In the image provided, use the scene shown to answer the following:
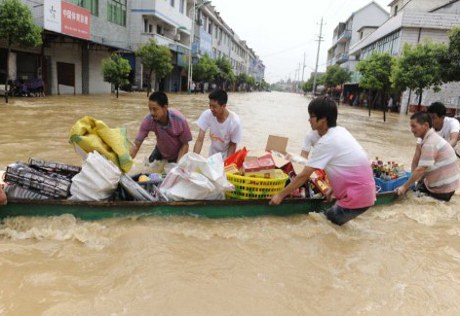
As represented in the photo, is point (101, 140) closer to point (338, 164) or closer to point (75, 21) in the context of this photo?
point (338, 164)

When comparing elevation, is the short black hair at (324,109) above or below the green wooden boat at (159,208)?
above

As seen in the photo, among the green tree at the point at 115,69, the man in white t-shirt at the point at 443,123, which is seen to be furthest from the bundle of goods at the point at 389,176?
the green tree at the point at 115,69

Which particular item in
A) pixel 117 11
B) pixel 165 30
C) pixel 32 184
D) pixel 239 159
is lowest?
pixel 32 184

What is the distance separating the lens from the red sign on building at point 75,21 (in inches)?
775

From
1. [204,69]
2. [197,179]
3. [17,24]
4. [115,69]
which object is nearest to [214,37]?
[204,69]

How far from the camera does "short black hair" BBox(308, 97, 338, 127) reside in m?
3.69

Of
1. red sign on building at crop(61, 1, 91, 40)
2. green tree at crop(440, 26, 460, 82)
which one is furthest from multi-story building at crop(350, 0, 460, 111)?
red sign on building at crop(61, 1, 91, 40)

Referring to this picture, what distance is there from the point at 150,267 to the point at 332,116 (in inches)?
86.1

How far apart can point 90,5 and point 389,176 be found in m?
23.5

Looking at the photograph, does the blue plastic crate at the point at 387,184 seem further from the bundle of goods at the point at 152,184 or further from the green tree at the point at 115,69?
the green tree at the point at 115,69

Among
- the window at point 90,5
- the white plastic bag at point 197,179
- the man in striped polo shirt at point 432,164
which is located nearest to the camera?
the white plastic bag at point 197,179

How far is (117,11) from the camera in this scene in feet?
94.0

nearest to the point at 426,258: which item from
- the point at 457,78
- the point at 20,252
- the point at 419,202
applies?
the point at 419,202

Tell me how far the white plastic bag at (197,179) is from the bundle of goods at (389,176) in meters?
2.51
